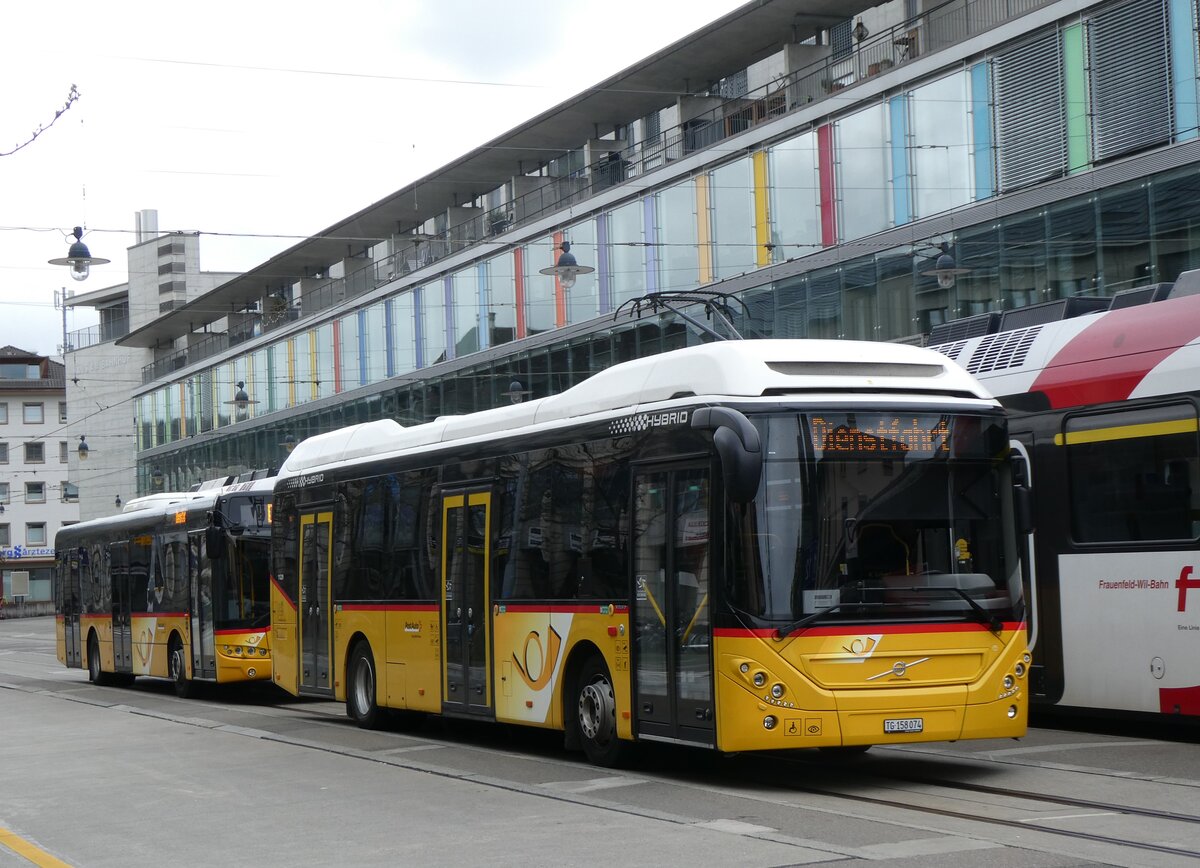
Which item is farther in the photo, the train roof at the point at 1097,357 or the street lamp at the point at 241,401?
the street lamp at the point at 241,401

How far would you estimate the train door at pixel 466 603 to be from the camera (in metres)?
14.8

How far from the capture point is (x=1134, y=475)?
1325cm

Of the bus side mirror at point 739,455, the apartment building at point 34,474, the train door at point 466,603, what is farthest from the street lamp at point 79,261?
the apartment building at point 34,474

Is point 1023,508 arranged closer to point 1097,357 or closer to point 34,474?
point 1097,357

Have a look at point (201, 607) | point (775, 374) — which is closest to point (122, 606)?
point (201, 607)

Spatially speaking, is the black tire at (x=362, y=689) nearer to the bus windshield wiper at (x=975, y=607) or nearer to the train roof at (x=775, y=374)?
the train roof at (x=775, y=374)

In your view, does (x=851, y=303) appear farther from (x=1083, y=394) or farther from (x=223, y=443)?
(x=223, y=443)

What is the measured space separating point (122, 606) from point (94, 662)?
2.57m

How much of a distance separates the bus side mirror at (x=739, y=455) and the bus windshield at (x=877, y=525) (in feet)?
1.09

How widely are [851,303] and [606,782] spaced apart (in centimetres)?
2101

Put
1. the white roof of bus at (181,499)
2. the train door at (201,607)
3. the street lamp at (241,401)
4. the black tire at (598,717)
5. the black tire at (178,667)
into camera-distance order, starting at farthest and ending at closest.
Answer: the street lamp at (241,401), the black tire at (178,667), the train door at (201,607), the white roof of bus at (181,499), the black tire at (598,717)

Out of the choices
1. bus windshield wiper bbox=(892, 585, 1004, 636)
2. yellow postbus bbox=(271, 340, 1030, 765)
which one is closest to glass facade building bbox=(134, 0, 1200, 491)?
yellow postbus bbox=(271, 340, 1030, 765)

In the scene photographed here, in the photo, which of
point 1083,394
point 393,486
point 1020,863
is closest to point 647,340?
point 393,486

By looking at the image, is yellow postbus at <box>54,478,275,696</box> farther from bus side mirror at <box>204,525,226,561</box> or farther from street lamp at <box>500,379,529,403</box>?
street lamp at <box>500,379,529,403</box>
